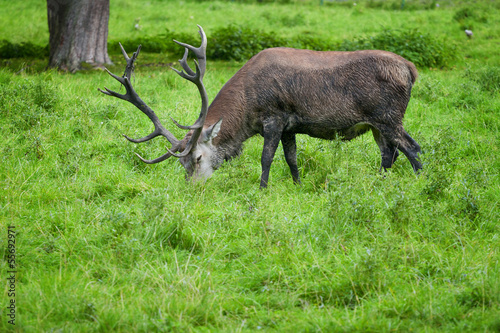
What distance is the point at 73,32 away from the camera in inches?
415

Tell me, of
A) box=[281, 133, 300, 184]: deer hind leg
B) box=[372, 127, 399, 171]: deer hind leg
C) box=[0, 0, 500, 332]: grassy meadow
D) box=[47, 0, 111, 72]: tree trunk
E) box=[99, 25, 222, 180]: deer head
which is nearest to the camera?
box=[0, 0, 500, 332]: grassy meadow

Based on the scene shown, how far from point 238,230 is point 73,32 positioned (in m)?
7.79

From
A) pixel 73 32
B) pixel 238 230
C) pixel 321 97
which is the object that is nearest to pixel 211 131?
pixel 321 97

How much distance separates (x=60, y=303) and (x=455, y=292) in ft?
9.06

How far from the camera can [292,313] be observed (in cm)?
341

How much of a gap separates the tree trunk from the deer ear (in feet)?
19.1

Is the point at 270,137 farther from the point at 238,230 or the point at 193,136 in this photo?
the point at 238,230

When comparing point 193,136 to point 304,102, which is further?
point 304,102

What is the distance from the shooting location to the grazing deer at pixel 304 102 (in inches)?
230

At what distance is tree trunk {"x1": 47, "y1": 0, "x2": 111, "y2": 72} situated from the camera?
10.5 m

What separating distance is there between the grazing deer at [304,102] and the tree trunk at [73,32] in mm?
5353

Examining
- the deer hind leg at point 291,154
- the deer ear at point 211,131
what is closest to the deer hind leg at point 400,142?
the deer hind leg at point 291,154

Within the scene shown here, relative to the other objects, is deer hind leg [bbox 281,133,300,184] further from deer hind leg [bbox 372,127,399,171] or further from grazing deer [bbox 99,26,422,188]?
deer hind leg [bbox 372,127,399,171]

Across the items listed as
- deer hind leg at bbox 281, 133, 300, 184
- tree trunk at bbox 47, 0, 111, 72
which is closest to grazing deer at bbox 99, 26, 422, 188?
deer hind leg at bbox 281, 133, 300, 184
